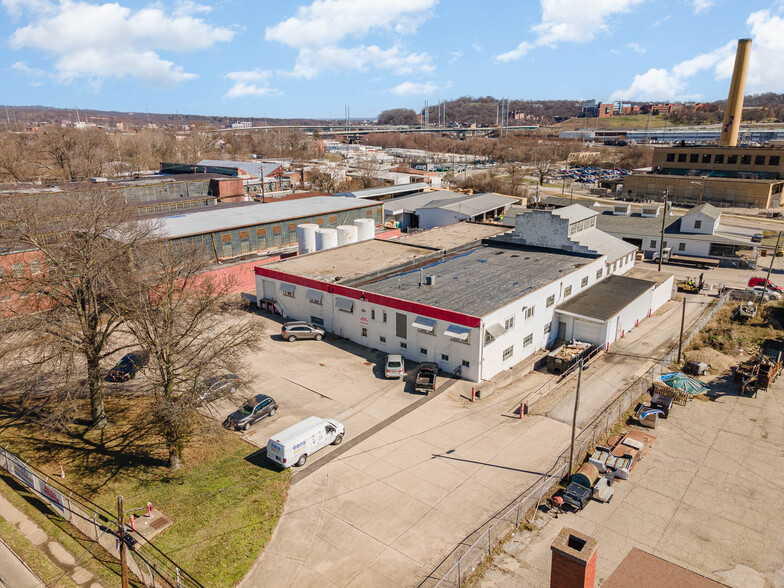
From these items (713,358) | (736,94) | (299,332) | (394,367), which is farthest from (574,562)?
(736,94)

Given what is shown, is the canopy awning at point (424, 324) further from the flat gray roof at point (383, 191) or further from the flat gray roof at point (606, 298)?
the flat gray roof at point (383, 191)

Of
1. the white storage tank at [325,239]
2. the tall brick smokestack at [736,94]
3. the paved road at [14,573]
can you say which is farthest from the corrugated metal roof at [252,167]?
the tall brick smokestack at [736,94]

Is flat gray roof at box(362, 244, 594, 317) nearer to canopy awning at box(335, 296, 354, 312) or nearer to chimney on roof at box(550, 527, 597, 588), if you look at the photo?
canopy awning at box(335, 296, 354, 312)

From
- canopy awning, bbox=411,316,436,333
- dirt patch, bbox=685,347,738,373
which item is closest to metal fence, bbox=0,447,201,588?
canopy awning, bbox=411,316,436,333

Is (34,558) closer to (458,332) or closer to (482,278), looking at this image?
(458,332)

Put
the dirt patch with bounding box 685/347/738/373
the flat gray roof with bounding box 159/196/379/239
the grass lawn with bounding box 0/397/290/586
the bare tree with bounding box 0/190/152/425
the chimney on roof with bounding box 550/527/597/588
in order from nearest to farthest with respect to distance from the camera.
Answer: the chimney on roof with bounding box 550/527/597/588 → the grass lawn with bounding box 0/397/290/586 → the bare tree with bounding box 0/190/152/425 → the dirt patch with bounding box 685/347/738/373 → the flat gray roof with bounding box 159/196/379/239

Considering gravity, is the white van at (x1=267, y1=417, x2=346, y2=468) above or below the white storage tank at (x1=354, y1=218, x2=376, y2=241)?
below
